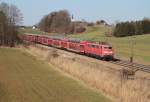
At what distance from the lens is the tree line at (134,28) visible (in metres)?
127

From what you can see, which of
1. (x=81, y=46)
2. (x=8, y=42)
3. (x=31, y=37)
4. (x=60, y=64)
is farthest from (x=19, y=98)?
(x=31, y=37)

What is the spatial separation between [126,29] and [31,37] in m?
31.3

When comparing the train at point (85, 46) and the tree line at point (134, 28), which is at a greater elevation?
the tree line at point (134, 28)

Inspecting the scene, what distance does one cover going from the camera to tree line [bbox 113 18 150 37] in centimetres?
12665

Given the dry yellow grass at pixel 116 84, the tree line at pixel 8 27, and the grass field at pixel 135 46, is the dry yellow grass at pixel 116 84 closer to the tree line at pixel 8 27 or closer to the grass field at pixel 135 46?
the grass field at pixel 135 46

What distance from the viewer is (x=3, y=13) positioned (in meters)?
116

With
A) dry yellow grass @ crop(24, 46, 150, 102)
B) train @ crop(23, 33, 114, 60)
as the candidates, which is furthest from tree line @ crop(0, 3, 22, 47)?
dry yellow grass @ crop(24, 46, 150, 102)

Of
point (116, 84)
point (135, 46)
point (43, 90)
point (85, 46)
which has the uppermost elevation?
point (85, 46)

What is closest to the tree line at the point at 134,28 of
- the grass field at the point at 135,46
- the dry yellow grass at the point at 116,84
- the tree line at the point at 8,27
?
the grass field at the point at 135,46

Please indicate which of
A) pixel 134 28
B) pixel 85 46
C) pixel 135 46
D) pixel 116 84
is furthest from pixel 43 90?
pixel 134 28

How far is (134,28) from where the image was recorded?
128 metres

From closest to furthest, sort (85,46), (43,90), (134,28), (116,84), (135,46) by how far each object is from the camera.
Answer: (116,84) < (43,90) < (85,46) < (135,46) < (134,28)

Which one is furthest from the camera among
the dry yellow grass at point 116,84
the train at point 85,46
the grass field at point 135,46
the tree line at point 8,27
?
the tree line at point 8,27

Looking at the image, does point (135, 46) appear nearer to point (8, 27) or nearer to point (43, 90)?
point (8, 27)
